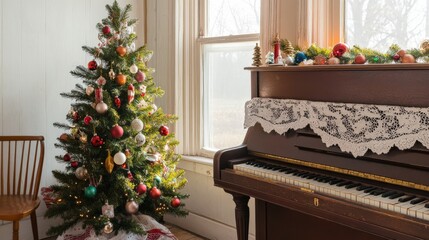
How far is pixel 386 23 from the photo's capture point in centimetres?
258

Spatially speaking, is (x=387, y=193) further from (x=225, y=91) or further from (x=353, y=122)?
(x=225, y=91)

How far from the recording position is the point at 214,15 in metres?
3.67

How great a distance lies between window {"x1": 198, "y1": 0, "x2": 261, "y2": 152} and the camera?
3.36 m

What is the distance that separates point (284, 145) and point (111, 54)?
1.32 metres

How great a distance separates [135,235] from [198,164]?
33.0 inches

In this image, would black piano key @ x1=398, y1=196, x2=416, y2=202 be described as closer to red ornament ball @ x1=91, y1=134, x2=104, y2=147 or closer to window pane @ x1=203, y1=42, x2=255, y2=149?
window pane @ x1=203, y1=42, x2=255, y2=149

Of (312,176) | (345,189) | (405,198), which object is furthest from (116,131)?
(405,198)

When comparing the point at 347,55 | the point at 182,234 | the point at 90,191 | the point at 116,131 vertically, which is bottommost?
the point at 182,234

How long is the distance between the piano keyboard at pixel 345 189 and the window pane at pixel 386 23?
0.87 meters

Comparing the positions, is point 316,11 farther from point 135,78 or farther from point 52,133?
point 52,133

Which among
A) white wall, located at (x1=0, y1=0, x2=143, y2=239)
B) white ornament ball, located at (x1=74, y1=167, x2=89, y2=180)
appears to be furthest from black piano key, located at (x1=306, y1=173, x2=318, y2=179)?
white wall, located at (x1=0, y1=0, x2=143, y2=239)

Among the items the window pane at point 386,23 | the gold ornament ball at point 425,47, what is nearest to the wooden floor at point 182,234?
the window pane at point 386,23

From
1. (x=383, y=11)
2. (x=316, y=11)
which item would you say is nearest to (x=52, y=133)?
(x=316, y=11)

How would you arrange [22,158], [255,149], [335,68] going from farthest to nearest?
[22,158] < [255,149] < [335,68]
